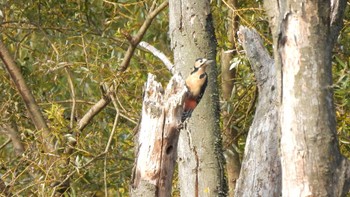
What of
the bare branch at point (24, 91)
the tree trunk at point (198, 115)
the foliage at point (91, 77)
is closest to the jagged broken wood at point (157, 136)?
the tree trunk at point (198, 115)

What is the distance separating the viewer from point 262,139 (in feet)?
16.0

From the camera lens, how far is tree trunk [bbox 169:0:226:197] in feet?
17.4

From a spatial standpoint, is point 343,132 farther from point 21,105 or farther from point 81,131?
point 21,105

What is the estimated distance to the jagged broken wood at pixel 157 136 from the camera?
391cm

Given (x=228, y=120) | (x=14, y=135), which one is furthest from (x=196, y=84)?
(x=14, y=135)

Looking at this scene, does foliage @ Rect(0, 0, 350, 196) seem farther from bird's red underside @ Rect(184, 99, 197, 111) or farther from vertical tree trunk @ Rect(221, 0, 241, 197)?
bird's red underside @ Rect(184, 99, 197, 111)

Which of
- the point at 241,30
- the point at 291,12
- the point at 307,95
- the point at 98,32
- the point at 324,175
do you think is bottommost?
the point at 324,175

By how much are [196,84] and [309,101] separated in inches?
54.6

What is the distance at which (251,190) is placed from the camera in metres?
4.85

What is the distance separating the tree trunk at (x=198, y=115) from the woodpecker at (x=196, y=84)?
10cm

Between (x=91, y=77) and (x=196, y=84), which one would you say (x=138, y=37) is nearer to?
(x=91, y=77)

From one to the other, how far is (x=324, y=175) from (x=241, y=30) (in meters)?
1.53

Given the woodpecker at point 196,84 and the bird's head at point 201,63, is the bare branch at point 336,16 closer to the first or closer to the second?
the woodpecker at point 196,84

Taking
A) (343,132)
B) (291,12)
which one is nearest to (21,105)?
(343,132)
